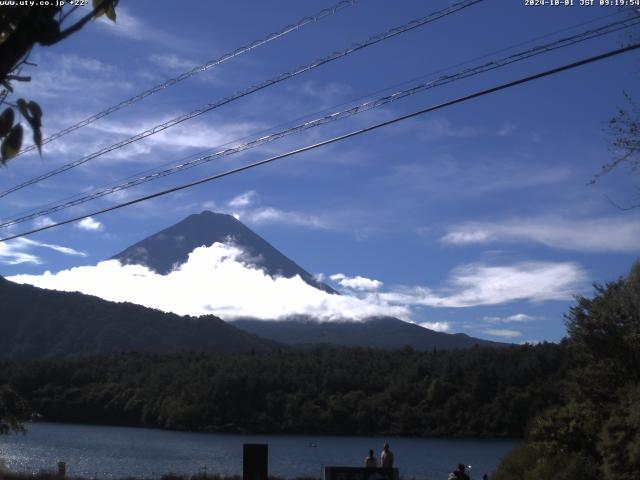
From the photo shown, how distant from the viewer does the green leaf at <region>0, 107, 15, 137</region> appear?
3064mm

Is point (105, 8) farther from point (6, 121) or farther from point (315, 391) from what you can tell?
point (315, 391)

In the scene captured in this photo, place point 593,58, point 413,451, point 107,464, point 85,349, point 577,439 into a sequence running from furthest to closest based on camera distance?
point 85,349, point 413,451, point 107,464, point 577,439, point 593,58

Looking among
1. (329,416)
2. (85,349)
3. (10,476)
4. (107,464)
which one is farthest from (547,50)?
(85,349)

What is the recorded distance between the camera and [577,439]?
1709cm

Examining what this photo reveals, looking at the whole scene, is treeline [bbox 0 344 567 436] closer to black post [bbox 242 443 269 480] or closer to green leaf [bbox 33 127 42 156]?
black post [bbox 242 443 269 480]

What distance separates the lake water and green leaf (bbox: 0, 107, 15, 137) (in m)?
36.5

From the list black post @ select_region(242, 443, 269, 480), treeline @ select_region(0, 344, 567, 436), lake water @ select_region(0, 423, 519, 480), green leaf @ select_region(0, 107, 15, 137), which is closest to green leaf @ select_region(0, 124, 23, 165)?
green leaf @ select_region(0, 107, 15, 137)

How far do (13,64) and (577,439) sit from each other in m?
→ 16.3

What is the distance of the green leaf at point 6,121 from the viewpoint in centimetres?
306

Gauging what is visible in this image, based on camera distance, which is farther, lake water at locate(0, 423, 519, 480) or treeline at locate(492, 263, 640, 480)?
lake water at locate(0, 423, 519, 480)

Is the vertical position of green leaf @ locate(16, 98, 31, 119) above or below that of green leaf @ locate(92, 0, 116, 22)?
below

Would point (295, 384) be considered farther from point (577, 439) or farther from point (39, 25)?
point (39, 25)

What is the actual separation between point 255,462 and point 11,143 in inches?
292

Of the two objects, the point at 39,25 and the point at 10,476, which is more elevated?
the point at 39,25
